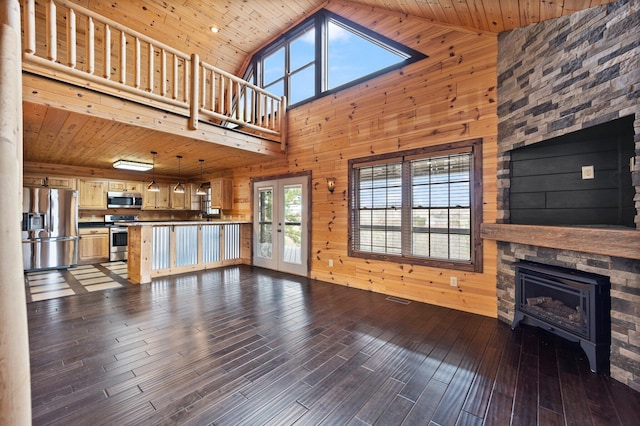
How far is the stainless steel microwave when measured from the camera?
7141mm

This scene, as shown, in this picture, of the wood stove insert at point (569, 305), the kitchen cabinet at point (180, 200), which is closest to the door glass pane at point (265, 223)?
the kitchen cabinet at point (180, 200)

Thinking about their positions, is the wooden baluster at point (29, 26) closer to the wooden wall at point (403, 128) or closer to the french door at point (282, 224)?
the wooden wall at point (403, 128)

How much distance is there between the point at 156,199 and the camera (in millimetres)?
7914

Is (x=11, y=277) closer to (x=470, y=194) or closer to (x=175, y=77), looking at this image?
(x=470, y=194)

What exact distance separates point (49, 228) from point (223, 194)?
344cm

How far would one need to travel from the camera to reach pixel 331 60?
540cm

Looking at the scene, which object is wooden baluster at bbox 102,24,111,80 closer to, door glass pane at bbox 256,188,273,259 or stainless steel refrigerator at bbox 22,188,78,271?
door glass pane at bbox 256,188,273,259

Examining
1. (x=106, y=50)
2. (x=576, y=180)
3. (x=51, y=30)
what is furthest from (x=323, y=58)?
(x=576, y=180)

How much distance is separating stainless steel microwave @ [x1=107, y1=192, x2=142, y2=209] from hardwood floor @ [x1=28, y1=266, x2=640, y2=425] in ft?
13.5

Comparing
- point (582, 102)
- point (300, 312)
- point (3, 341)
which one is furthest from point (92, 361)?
point (582, 102)

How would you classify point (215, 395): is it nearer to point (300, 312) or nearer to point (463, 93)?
point (300, 312)

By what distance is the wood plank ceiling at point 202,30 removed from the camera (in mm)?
3109

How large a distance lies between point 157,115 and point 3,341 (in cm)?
401

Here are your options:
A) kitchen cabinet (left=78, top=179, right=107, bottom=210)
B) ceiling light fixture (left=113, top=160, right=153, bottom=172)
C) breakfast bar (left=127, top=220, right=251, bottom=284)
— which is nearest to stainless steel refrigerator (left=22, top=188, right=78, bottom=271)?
kitchen cabinet (left=78, top=179, right=107, bottom=210)
